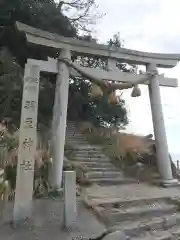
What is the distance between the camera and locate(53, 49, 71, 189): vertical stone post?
21.9ft

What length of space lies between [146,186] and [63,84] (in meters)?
3.57

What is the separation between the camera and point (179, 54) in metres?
8.92

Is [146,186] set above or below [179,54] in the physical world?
below

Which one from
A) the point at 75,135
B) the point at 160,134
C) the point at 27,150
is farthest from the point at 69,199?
the point at 75,135

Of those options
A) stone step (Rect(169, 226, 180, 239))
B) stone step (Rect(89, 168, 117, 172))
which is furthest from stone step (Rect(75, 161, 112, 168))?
stone step (Rect(169, 226, 180, 239))

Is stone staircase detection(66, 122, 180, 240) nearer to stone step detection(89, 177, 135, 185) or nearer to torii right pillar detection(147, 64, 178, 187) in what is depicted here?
stone step detection(89, 177, 135, 185)

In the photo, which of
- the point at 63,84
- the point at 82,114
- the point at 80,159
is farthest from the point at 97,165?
the point at 82,114

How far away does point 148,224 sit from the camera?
5000 millimetres

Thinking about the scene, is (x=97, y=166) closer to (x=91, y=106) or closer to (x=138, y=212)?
(x=138, y=212)

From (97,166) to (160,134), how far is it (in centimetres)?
218

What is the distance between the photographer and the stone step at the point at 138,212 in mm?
5109

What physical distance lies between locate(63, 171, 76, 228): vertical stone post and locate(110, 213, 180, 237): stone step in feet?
2.25

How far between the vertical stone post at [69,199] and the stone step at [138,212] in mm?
789

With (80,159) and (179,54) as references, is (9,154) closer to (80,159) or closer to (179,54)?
(80,159)
